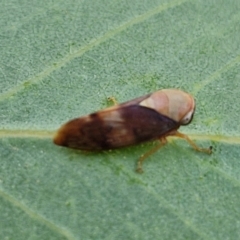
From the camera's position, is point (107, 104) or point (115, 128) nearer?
point (115, 128)

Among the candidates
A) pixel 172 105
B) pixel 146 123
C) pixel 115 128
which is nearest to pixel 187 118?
pixel 172 105

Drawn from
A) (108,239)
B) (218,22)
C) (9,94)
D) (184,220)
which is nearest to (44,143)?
(9,94)

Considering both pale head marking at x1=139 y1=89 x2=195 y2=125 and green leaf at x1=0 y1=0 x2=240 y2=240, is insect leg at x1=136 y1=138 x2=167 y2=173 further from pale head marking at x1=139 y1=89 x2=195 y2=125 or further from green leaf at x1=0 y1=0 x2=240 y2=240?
pale head marking at x1=139 y1=89 x2=195 y2=125

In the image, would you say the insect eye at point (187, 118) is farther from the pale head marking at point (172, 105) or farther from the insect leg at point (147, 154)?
the insect leg at point (147, 154)

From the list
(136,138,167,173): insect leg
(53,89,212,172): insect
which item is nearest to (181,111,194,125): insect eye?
(53,89,212,172): insect

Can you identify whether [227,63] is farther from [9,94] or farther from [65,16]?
[9,94]

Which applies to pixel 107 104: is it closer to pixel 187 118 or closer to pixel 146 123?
pixel 146 123

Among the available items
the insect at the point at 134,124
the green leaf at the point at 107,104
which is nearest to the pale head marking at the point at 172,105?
the insect at the point at 134,124

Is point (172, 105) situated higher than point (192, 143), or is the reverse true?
point (172, 105)
